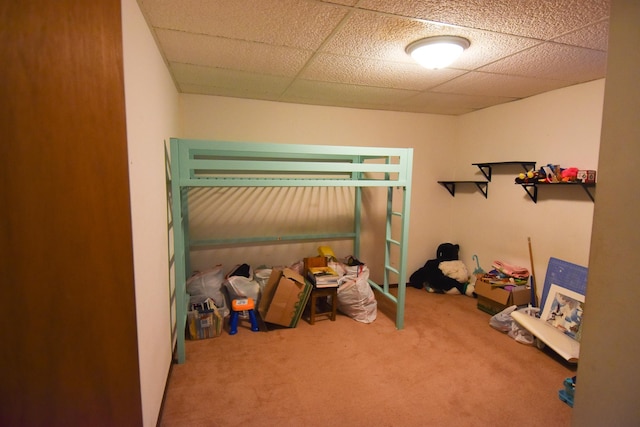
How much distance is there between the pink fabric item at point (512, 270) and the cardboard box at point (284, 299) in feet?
6.57

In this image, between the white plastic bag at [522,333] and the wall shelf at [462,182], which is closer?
the white plastic bag at [522,333]

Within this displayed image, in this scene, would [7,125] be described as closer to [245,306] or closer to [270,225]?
[245,306]

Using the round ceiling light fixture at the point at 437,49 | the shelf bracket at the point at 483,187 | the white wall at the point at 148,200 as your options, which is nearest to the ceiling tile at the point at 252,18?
the white wall at the point at 148,200

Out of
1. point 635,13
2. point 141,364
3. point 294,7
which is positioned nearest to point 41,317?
point 141,364

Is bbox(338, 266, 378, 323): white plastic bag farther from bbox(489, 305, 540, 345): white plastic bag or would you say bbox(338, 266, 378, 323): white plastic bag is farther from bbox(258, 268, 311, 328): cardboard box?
bbox(489, 305, 540, 345): white plastic bag

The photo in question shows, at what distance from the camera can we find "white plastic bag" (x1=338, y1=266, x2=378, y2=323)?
9.45 ft

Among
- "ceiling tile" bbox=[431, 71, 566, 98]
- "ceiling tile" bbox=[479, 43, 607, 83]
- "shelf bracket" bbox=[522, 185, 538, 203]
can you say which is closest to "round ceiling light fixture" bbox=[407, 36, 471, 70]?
"ceiling tile" bbox=[479, 43, 607, 83]

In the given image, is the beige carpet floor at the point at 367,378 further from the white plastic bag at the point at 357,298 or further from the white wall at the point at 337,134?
the white wall at the point at 337,134

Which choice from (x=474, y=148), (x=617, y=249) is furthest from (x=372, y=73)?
(x=617, y=249)

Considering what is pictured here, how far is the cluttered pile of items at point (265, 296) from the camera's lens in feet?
8.62

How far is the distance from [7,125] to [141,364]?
3.28 ft

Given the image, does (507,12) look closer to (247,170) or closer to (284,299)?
(247,170)

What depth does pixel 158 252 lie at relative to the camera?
1745mm

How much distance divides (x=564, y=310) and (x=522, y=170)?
136 cm
